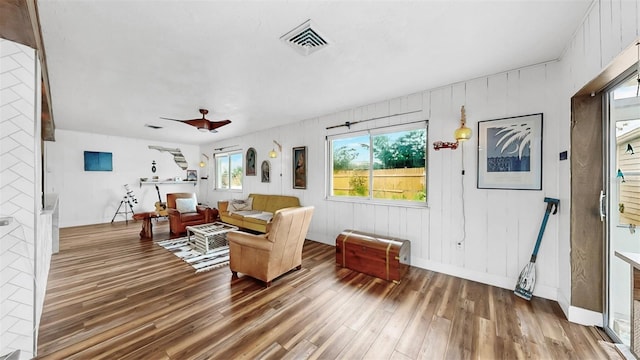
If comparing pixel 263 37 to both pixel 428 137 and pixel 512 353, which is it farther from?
pixel 512 353

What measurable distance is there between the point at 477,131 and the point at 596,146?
1056 millimetres

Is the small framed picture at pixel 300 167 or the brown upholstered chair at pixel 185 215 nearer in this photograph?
the small framed picture at pixel 300 167

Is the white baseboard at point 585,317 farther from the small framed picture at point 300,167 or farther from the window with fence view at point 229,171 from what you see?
the window with fence view at point 229,171

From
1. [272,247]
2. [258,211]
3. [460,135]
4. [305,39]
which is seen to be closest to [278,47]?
[305,39]

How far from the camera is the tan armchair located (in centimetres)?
264

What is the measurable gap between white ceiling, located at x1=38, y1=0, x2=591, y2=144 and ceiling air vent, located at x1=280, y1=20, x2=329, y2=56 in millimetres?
56

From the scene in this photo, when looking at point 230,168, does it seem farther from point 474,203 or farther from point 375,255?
point 474,203

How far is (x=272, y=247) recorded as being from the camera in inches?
104

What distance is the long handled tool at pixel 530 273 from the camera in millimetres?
2392

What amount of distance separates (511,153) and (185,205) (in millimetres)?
6423

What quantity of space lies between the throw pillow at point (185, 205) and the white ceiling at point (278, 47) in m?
2.62

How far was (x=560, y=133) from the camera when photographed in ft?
7.64

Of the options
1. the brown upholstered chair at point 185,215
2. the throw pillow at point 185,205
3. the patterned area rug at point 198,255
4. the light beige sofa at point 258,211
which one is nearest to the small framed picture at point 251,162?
the light beige sofa at point 258,211

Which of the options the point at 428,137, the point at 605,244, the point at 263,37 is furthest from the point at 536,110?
the point at 263,37
